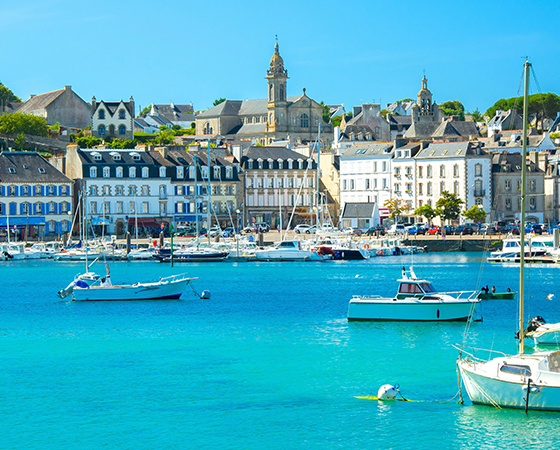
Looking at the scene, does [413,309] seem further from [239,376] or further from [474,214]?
[474,214]

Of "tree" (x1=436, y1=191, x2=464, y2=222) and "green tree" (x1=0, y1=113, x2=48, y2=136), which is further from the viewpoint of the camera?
"green tree" (x1=0, y1=113, x2=48, y2=136)

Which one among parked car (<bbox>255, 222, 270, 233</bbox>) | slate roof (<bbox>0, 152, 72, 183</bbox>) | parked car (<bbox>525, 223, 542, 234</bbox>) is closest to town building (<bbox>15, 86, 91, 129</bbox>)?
slate roof (<bbox>0, 152, 72, 183</bbox>)

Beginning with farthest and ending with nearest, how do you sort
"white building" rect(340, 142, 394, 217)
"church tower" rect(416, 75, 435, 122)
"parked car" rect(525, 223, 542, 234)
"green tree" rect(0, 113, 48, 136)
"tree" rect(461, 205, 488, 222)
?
"church tower" rect(416, 75, 435, 122), "green tree" rect(0, 113, 48, 136), "white building" rect(340, 142, 394, 217), "tree" rect(461, 205, 488, 222), "parked car" rect(525, 223, 542, 234)

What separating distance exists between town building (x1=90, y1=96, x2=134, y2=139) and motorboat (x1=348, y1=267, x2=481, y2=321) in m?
106

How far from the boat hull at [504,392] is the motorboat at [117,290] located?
1172 inches

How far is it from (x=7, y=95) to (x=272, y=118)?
49.1 meters

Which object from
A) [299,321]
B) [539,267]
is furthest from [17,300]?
[539,267]

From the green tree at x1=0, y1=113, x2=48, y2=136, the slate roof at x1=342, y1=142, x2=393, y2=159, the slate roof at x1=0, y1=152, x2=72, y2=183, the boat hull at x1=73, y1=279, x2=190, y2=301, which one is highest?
the green tree at x1=0, y1=113, x2=48, y2=136

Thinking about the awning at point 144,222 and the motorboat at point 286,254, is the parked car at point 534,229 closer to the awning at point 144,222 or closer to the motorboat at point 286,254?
the motorboat at point 286,254

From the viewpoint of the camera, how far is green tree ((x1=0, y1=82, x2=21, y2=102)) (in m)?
156

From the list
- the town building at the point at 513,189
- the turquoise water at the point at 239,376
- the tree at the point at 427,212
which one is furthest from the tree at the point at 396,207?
the turquoise water at the point at 239,376

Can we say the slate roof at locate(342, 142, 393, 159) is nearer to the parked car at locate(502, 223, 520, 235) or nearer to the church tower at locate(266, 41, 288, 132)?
the parked car at locate(502, 223, 520, 235)

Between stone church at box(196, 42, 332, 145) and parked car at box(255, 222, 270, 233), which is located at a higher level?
stone church at box(196, 42, 332, 145)

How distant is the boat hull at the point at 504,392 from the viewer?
25609 millimetres
